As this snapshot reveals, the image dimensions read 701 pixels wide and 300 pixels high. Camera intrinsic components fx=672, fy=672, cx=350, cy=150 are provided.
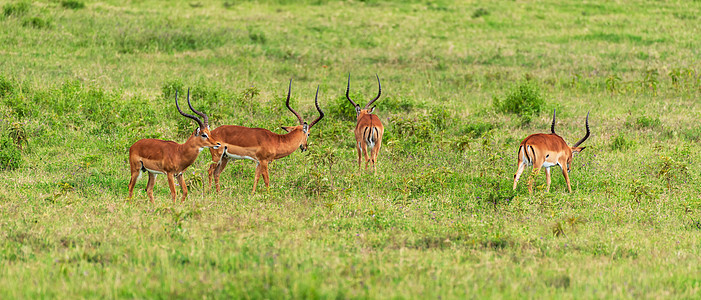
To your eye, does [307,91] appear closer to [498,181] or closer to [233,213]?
[498,181]

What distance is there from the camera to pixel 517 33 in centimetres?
2720

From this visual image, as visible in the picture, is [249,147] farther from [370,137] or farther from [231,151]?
[370,137]

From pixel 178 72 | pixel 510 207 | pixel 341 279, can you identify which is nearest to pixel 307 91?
pixel 178 72

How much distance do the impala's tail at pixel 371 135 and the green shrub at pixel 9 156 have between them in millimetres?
5780

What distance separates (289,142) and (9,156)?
15.1 feet

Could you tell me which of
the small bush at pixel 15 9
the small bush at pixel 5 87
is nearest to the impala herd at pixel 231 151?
the small bush at pixel 5 87

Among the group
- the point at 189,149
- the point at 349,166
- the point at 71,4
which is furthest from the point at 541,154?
the point at 71,4

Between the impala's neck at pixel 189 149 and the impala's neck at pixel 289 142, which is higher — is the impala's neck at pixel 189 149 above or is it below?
above

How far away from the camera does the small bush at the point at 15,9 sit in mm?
24188

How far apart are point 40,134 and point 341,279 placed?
9.17 metres

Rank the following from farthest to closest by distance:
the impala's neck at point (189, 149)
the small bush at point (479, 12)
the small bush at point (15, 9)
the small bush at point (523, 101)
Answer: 1. the small bush at point (479, 12)
2. the small bush at point (15, 9)
3. the small bush at point (523, 101)
4. the impala's neck at point (189, 149)

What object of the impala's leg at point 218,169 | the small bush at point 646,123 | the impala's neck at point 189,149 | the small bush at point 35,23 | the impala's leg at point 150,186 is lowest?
the small bush at point 646,123

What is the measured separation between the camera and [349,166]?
11938 mm

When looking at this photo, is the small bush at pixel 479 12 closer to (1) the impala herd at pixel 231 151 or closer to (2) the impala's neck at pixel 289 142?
(1) the impala herd at pixel 231 151
